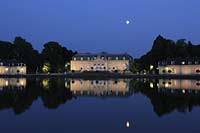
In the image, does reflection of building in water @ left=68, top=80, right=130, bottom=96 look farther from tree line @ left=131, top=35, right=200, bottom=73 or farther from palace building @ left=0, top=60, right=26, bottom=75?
palace building @ left=0, top=60, right=26, bottom=75

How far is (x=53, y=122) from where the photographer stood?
14.3 m

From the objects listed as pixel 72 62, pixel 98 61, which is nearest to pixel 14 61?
pixel 72 62

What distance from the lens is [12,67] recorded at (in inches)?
3701

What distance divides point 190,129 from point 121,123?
2.68 meters

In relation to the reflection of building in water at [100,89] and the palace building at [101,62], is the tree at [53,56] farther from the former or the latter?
the reflection of building in water at [100,89]

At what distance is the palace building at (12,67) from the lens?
9242cm

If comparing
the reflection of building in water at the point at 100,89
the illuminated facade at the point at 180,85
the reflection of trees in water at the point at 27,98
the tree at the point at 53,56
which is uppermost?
the tree at the point at 53,56

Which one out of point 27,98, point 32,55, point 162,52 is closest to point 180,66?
point 162,52

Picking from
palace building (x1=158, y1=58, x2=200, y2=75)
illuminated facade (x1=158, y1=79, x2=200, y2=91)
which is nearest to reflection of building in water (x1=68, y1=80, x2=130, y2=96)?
illuminated facade (x1=158, y1=79, x2=200, y2=91)

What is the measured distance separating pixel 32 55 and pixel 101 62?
78.9 ft

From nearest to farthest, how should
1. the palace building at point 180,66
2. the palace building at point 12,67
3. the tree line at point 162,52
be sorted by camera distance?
the palace building at point 180,66 < the tree line at point 162,52 < the palace building at point 12,67

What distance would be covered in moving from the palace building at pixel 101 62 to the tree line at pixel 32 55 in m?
9.75

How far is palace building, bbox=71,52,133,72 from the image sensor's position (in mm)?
110875

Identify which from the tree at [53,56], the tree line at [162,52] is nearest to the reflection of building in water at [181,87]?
the tree line at [162,52]
